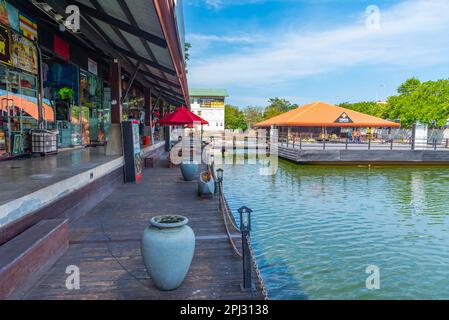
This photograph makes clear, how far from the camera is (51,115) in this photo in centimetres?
1238

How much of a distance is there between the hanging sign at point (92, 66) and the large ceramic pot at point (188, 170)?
786 centimetres

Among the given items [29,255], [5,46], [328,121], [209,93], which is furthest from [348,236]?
[209,93]

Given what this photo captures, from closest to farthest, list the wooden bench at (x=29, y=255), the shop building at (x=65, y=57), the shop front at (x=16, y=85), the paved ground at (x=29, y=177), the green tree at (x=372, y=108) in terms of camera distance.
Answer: the wooden bench at (x=29, y=255)
the paved ground at (x=29, y=177)
the shop building at (x=65, y=57)
the shop front at (x=16, y=85)
the green tree at (x=372, y=108)

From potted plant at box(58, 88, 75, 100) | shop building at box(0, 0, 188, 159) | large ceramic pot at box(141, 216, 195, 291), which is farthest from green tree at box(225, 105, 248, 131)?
large ceramic pot at box(141, 216, 195, 291)

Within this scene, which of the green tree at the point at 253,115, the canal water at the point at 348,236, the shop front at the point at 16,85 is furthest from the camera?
the green tree at the point at 253,115

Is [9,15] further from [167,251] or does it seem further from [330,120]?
[330,120]

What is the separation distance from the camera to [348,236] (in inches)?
335

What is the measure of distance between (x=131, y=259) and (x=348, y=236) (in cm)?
607

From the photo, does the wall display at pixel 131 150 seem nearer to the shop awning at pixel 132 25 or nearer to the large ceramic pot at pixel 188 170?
the large ceramic pot at pixel 188 170

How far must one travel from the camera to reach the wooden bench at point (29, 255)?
129 inches

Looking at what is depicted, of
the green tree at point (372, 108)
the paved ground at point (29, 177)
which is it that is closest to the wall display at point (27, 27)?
the paved ground at point (29, 177)

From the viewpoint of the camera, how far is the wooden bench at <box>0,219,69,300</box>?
3.28 metres

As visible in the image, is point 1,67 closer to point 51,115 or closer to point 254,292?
point 51,115
